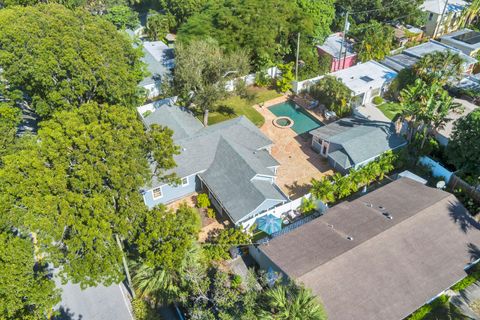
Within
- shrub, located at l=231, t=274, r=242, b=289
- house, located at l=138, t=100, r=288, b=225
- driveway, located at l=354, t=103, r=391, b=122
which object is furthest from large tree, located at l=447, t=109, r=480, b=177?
shrub, located at l=231, t=274, r=242, b=289

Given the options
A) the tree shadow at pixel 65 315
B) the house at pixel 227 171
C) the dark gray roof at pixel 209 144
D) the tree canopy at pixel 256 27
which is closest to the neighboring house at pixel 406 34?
the tree canopy at pixel 256 27

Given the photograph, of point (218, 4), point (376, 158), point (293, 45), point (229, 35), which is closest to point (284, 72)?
point (293, 45)

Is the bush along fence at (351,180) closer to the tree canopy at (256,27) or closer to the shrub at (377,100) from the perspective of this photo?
the shrub at (377,100)

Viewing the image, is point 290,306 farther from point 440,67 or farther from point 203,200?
point 440,67

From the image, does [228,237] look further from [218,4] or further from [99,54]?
[218,4]

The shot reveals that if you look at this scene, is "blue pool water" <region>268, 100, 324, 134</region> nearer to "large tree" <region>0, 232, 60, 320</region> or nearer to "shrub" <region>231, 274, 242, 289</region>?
"shrub" <region>231, 274, 242, 289</region>

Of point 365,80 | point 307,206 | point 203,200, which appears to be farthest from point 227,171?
point 365,80
